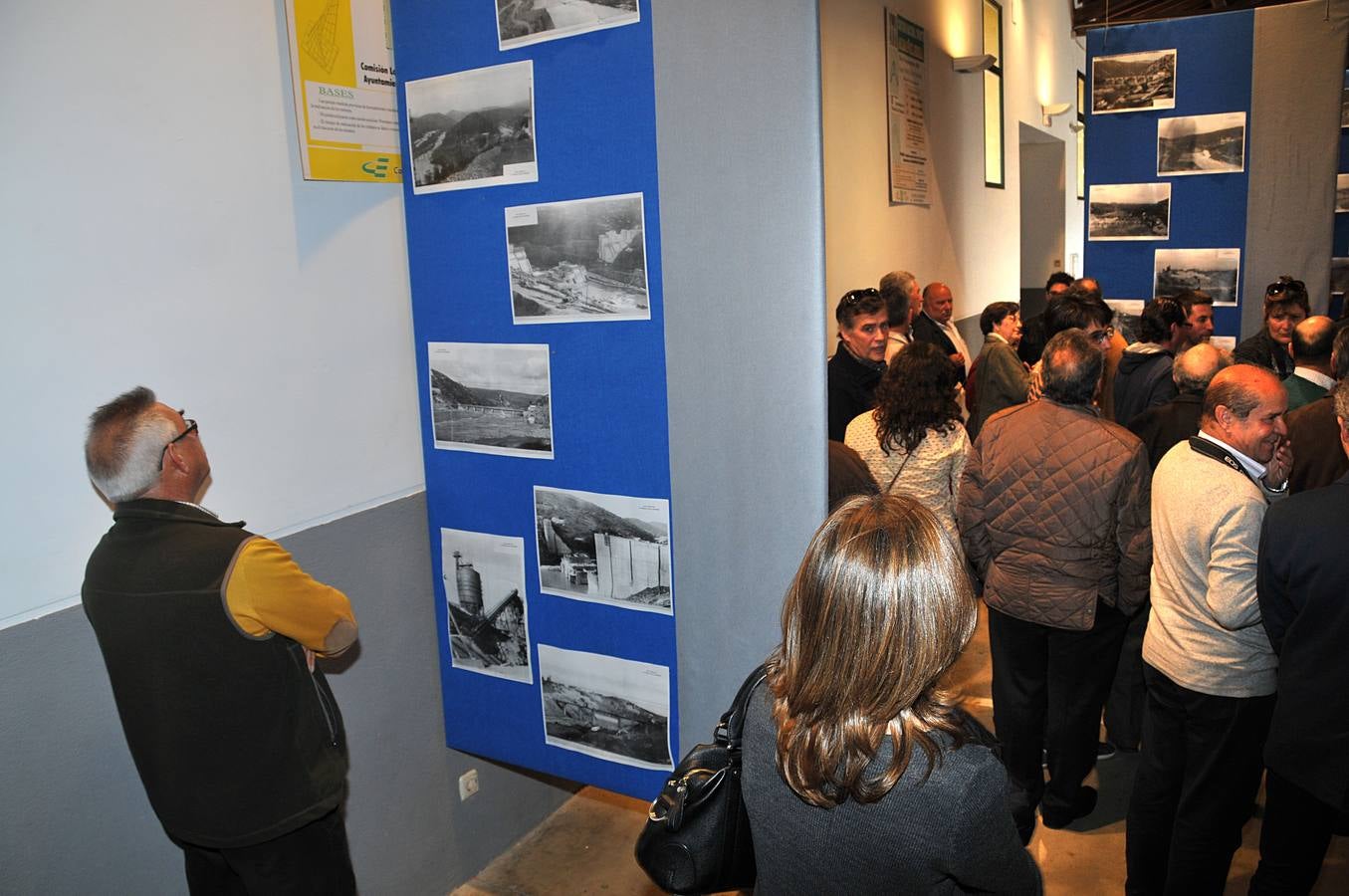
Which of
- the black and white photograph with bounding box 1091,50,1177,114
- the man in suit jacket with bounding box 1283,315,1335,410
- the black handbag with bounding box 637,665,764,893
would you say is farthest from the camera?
the black and white photograph with bounding box 1091,50,1177,114

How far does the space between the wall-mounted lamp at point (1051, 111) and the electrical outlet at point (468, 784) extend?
9.88m

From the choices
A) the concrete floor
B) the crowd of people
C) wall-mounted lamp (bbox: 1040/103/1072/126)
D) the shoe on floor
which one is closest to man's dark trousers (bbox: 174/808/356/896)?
the concrete floor

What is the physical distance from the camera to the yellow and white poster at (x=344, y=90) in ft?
8.16

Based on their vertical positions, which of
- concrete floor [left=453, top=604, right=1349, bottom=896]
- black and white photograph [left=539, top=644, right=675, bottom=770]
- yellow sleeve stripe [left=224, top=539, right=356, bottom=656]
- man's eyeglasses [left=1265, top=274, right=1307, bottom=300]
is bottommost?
concrete floor [left=453, top=604, right=1349, bottom=896]

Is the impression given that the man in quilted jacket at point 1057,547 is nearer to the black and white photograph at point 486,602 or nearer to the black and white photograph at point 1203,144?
the black and white photograph at point 486,602

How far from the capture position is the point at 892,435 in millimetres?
3324

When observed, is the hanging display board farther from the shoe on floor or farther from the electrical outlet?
the shoe on floor

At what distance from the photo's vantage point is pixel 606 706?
256cm

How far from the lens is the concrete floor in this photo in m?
3.05

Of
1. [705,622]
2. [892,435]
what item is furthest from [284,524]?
[892,435]

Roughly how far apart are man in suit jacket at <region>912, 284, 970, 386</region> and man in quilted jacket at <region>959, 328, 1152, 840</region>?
273 cm

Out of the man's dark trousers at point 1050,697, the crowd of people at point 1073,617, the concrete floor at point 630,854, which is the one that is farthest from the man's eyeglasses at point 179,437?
the man's dark trousers at point 1050,697

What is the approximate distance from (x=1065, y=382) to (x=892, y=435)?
64 centimetres

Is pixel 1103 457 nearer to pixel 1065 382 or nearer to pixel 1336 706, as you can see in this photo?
pixel 1065 382
